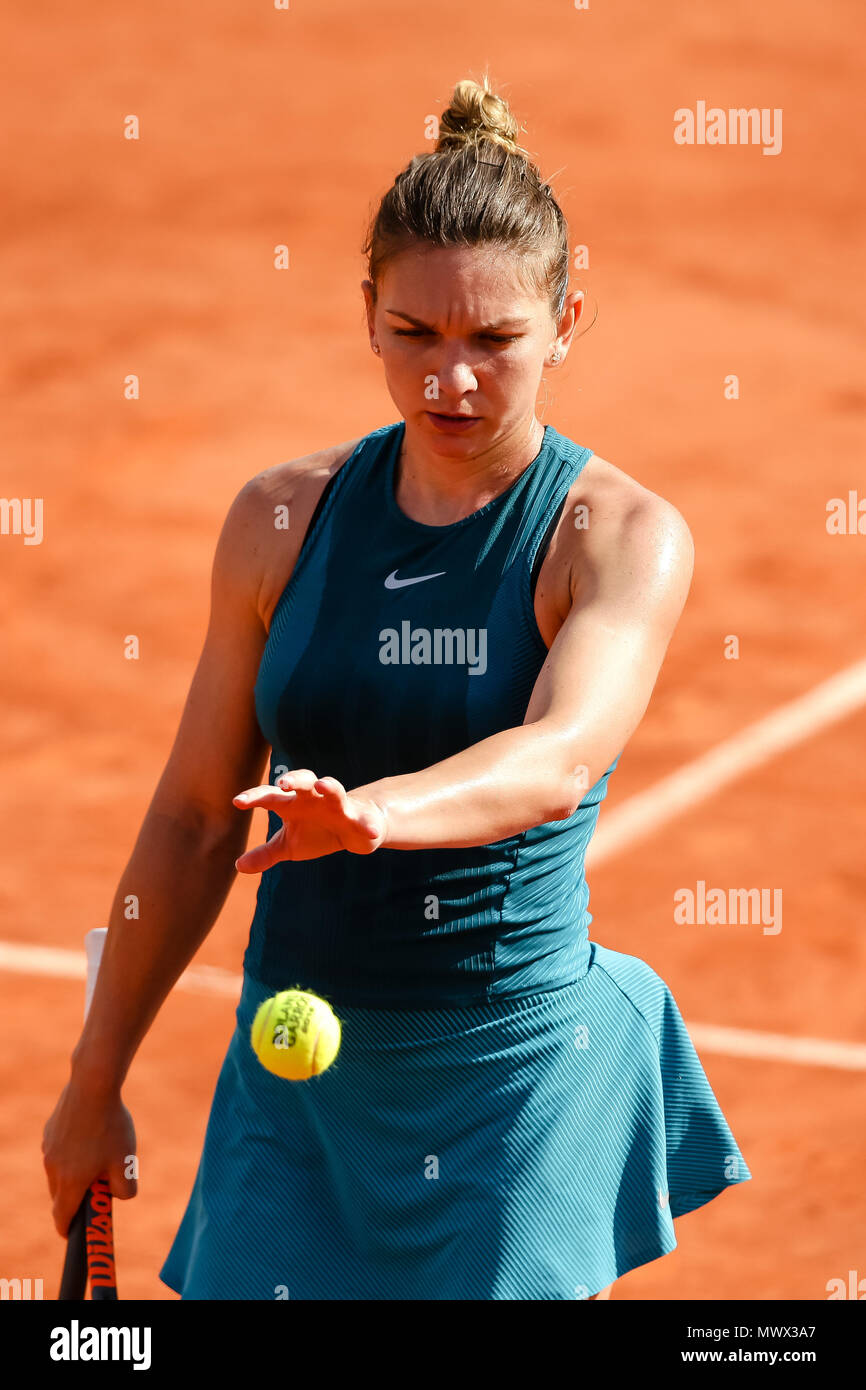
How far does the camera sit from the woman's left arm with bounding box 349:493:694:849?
6.65ft

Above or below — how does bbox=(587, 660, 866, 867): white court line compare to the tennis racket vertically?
above

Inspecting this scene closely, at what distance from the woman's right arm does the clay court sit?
2.49 feet

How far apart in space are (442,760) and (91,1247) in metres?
1.13

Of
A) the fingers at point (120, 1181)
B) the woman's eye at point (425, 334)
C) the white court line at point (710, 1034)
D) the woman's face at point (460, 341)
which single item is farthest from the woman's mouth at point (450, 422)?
the white court line at point (710, 1034)

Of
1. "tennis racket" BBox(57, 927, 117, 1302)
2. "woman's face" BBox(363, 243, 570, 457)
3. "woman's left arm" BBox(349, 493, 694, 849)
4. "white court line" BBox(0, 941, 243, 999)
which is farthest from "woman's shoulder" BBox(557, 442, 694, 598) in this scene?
"white court line" BBox(0, 941, 243, 999)

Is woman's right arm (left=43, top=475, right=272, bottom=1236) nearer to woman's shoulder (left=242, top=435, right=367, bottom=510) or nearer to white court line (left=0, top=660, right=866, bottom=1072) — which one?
woman's shoulder (left=242, top=435, right=367, bottom=510)

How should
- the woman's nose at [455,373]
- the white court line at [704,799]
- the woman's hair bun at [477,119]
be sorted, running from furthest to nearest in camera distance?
1. the white court line at [704,799]
2. the woman's hair bun at [477,119]
3. the woman's nose at [455,373]

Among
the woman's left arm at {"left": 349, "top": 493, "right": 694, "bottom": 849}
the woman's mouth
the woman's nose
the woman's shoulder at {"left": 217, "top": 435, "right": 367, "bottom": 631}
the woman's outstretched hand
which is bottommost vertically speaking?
the woman's outstretched hand

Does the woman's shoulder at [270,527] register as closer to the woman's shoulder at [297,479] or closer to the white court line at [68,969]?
the woman's shoulder at [297,479]

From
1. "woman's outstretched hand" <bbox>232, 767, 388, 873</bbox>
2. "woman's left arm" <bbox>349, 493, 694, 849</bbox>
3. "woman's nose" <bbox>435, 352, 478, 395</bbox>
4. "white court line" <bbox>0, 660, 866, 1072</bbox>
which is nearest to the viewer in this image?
"woman's outstretched hand" <bbox>232, 767, 388, 873</bbox>

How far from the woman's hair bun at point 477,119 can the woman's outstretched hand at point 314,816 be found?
1226mm

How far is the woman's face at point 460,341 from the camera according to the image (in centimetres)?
246

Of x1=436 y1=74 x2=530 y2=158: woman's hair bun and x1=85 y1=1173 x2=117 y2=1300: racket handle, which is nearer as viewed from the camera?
x1=436 y1=74 x2=530 y2=158: woman's hair bun

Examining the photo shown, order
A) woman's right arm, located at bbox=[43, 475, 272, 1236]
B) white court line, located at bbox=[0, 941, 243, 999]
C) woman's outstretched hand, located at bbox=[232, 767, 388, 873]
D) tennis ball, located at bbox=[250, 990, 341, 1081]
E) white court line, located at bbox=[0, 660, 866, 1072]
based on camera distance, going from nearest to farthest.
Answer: woman's outstretched hand, located at bbox=[232, 767, 388, 873] → tennis ball, located at bbox=[250, 990, 341, 1081] → woman's right arm, located at bbox=[43, 475, 272, 1236] → white court line, located at bbox=[0, 660, 866, 1072] → white court line, located at bbox=[0, 941, 243, 999]
